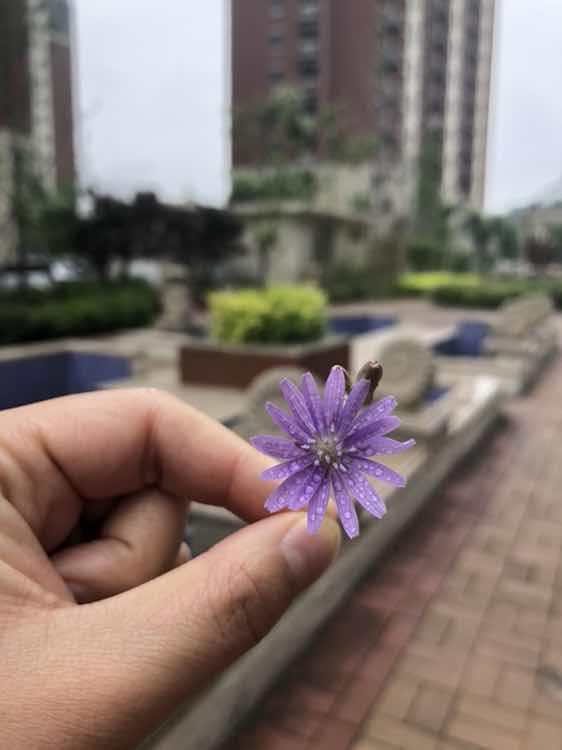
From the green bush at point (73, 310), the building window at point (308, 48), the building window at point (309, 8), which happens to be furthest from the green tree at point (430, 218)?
the green bush at point (73, 310)

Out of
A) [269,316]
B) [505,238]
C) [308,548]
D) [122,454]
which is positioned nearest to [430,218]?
[505,238]

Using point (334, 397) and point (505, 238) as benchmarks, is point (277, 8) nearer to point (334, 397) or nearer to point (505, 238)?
point (505, 238)

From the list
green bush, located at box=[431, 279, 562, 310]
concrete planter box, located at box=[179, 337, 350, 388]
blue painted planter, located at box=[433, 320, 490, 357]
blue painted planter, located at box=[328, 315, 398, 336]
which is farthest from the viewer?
green bush, located at box=[431, 279, 562, 310]

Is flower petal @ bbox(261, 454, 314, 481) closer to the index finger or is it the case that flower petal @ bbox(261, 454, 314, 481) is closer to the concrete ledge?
the index finger

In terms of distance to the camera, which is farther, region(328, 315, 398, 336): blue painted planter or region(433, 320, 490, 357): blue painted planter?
region(328, 315, 398, 336): blue painted planter

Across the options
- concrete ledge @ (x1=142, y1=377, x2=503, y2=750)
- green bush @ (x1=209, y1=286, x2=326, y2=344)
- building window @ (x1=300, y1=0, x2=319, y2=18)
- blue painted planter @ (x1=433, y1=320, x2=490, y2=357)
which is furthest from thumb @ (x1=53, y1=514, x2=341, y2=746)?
building window @ (x1=300, y1=0, x2=319, y2=18)

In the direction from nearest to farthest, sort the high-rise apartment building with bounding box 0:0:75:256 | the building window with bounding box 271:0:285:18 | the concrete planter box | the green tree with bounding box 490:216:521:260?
the concrete planter box, the high-rise apartment building with bounding box 0:0:75:256, the building window with bounding box 271:0:285:18, the green tree with bounding box 490:216:521:260
